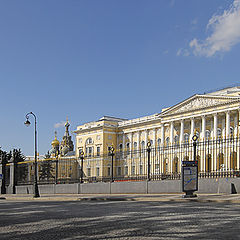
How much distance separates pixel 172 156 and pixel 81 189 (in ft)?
24.3

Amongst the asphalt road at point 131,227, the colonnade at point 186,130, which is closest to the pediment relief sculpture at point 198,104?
the colonnade at point 186,130

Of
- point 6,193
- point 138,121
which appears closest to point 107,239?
point 6,193

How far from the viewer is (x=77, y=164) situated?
114 ft

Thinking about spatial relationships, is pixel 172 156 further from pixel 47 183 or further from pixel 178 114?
pixel 178 114

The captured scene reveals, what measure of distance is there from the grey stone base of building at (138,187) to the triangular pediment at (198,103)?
46754 millimetres

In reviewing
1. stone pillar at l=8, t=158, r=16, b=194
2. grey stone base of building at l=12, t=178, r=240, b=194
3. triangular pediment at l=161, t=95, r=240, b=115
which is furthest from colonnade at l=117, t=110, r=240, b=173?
grey stone base of building at l=12, t=178, r=240, b=194

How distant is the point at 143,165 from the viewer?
33781mm

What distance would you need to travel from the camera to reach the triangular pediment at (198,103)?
74338 millimetres

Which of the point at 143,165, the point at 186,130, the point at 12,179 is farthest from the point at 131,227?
the point at 186,130

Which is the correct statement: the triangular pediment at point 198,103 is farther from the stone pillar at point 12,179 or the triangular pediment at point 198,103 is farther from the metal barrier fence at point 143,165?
the stone pillar at point 12,179

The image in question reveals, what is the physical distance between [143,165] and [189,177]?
15.0 meters

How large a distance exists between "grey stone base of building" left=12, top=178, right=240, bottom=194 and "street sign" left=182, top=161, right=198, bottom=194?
2.70 m

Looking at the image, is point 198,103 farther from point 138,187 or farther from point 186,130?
point 138,187

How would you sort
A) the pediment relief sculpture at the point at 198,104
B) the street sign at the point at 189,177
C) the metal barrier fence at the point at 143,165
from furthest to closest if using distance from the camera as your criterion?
the pediment relief sculpture at the point at 198,104, the metal barrier fence at the point at 143,165, the street sign at the point at 189,177
